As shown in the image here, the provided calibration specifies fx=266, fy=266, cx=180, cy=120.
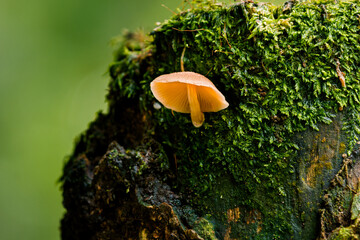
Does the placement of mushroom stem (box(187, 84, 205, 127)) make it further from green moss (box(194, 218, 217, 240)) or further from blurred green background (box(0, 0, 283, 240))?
blurred green background (box(0, 0, 283, 240))

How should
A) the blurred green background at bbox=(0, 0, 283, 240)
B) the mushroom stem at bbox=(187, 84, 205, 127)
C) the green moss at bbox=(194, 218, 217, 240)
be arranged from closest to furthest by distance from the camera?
the green moss at bbox=(194, 218, 217, 240), the mushroom stem at bbox=(187, 84, 205, 127), the blurred green background at bbox=(0, 0, 283, 240)

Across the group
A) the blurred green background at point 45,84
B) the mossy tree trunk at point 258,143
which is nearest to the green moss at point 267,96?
the mossy tree trunk at point 258,143

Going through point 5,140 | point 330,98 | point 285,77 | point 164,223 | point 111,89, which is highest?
point 5,140

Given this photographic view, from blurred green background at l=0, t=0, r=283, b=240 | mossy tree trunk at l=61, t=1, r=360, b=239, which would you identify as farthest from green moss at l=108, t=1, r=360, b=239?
blurred green background at l=0, t=0, r=283, b=240

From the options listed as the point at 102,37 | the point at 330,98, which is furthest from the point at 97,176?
the point at 102,37

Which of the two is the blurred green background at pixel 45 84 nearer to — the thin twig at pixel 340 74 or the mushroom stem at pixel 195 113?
the mushroom stem at pixel 195 113

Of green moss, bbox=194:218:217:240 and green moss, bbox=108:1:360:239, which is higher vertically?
green moss, bbox=108:1:360:239

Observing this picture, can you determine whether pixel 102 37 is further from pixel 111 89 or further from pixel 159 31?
pixel 159 31

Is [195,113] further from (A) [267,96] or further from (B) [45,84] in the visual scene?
(B) [45,84]
